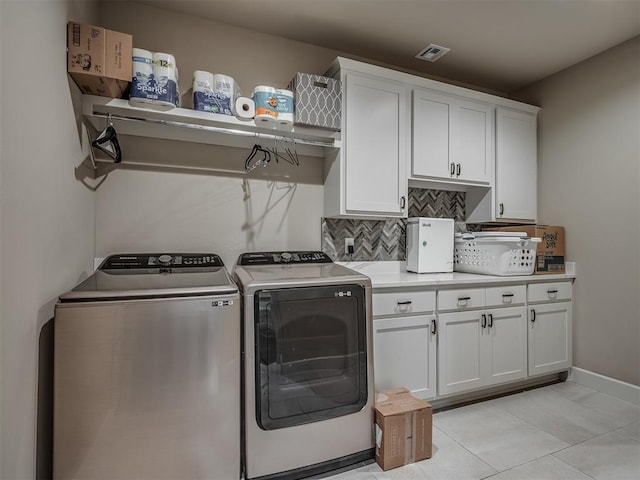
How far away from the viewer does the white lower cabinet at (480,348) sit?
2.25m

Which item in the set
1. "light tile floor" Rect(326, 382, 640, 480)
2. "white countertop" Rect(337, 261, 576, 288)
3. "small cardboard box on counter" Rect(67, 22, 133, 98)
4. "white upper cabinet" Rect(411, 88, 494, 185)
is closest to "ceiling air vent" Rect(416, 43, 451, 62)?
"white upper cabinet" Rect(411, 88, 494, 185)

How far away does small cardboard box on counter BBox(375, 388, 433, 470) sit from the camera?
1.69 meters

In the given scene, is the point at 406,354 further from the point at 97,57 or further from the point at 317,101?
the point at 97,57

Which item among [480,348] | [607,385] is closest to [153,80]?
[480,348]

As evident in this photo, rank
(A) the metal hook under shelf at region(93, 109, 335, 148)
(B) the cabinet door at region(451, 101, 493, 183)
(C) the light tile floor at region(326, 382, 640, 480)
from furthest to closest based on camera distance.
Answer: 1. (B) the cabinet door at region(451, 101, 493, 183)
2. (A) the metal hook under shelf at region(93, 109, 335, 148)
3. (C) the light tile floor at region(326, 382, 640, 480)

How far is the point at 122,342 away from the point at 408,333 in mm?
1631

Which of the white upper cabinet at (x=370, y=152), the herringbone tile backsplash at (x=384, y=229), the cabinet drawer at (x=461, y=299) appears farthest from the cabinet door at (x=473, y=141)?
the cabinet drawer at (x=461, y=299)

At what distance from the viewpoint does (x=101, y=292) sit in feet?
4.29

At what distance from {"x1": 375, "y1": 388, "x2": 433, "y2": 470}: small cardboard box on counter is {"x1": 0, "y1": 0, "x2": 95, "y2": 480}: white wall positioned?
4.87 feet

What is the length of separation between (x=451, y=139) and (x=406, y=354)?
1.77 meters

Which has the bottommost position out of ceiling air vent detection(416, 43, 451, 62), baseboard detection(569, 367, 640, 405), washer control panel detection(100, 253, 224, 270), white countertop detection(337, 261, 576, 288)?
baseboard detection(569, 367, 640, 405)

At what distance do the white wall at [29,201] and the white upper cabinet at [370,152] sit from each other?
1.56 m

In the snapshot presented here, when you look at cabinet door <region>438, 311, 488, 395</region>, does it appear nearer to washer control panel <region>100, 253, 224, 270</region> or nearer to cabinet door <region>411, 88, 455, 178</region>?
cabinet door <region>411, 88, 455, 178</region>

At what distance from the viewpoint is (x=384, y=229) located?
2771mm
